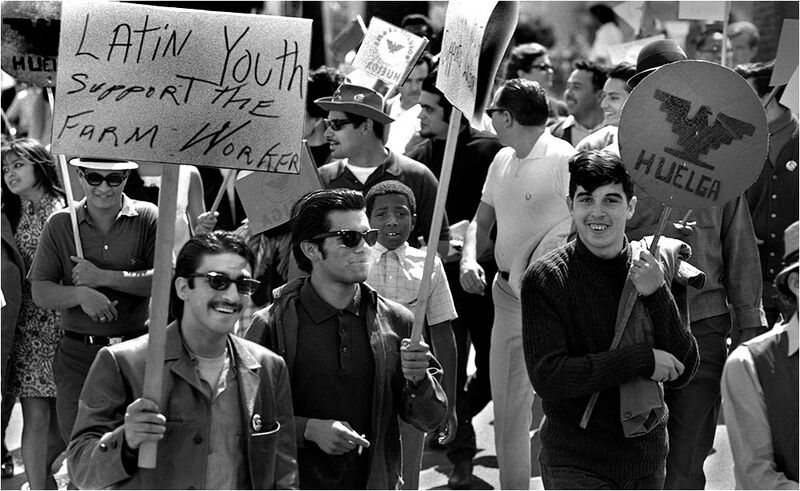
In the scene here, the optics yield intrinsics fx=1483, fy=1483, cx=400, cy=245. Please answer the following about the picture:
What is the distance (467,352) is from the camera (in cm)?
818

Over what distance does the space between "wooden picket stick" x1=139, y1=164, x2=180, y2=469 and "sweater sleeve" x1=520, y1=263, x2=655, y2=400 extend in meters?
1.35

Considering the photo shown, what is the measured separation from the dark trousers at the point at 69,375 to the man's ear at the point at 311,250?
80.7 inches

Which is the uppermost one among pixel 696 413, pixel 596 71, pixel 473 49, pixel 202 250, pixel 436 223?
pixel 596 71

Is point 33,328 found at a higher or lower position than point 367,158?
lower

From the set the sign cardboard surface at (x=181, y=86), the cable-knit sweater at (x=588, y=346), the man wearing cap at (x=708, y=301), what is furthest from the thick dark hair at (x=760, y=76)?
the sign cardboard surface at (x=181, y=86)

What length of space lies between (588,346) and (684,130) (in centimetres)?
82

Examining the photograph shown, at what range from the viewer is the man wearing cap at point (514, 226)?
723 centimetres

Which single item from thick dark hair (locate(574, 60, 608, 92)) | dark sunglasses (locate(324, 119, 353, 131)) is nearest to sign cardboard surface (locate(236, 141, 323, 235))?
dark sunglasses (locate(324, 119, 353, 131))

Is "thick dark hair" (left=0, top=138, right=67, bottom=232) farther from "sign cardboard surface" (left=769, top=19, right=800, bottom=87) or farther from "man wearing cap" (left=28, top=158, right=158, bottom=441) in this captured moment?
"sign cardboard surface" (left=769, top=19, right=800, bottom=87)

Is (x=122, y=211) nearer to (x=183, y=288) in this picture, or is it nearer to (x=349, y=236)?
(x=349, y=236)

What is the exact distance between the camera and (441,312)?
644cm

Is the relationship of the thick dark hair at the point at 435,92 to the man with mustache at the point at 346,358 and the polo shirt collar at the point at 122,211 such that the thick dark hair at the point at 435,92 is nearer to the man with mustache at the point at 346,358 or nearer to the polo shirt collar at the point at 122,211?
the polo shirt collar at the point at 122,211

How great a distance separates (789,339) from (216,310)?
177cm

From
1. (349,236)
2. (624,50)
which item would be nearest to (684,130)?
(349,236)
